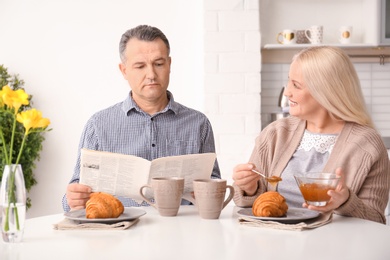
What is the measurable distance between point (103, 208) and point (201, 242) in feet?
1.10

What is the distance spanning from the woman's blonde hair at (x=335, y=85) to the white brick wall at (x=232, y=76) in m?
1.76

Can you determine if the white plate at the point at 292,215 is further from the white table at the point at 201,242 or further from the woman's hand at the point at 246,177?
the woman's hand at the point at 246,177

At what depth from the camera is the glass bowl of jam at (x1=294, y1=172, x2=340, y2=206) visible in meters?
1.77

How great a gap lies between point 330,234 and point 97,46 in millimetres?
3047

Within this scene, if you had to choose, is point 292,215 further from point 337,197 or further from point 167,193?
point 167,193

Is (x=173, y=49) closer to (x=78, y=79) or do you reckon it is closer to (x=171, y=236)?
(x=78, y=79)

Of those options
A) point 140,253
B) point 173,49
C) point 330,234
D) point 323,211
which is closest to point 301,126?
point 323,211

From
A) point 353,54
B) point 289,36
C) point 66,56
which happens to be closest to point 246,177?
point 289,36

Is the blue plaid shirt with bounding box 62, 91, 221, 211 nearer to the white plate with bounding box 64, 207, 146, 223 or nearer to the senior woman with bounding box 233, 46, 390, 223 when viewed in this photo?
the senior woman with bounding box 233, 46, 390, 223

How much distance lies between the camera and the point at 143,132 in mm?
2525

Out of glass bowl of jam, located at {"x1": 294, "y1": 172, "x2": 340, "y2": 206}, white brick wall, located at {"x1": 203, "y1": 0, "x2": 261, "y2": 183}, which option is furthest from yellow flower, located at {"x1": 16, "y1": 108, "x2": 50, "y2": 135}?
white brick wall, located at {"x1": 203, "y1": 0, "x2": 261, "y2": 183}

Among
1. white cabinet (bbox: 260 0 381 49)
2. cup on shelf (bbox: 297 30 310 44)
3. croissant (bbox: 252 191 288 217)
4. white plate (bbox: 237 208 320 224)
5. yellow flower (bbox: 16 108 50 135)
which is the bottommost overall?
white plate (bbox: 237 208 320 224)

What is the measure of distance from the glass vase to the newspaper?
45 centimetres

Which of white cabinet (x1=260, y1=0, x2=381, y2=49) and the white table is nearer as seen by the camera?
the white table
